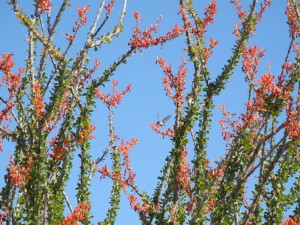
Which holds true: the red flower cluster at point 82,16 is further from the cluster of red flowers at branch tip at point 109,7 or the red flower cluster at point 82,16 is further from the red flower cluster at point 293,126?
the red flower cluster at point 293,126

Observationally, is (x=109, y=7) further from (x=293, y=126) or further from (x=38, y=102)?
(x=293, y=126)

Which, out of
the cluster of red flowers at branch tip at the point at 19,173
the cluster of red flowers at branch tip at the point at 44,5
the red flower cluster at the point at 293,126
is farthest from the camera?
the cluster of red flowers at branch tip at the point at 44,5

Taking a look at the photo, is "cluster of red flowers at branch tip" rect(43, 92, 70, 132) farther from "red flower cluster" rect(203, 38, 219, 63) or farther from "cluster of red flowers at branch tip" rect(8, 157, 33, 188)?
"red flower cluster" rect(203, 38, 219, 63)

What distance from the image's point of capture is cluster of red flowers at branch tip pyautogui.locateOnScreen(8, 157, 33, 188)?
16.7 ft

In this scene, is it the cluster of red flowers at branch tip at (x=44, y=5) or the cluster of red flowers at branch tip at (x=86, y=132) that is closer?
the cluster of red flowers at branch tip at (x=86, y=132)

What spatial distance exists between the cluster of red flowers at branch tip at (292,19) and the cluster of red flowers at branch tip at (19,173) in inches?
223

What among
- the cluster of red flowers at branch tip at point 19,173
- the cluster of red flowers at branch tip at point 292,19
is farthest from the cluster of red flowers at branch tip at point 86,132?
the cluster of red flowers at branch tip at point 292,19

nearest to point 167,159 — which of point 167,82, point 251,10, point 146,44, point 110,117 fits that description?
point 167,82

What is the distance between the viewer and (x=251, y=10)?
24.2ft

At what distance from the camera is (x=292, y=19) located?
26.8 ft

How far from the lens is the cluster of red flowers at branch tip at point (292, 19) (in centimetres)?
798

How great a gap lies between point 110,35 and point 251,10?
283 centimetres

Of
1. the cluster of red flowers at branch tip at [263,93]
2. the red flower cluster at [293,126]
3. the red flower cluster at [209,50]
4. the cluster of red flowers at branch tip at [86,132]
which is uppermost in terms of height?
the red flower cluster at [209,50]

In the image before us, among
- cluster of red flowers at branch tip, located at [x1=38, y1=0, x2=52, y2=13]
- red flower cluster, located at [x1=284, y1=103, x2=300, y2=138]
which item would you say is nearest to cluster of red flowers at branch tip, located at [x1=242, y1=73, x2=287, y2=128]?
red flower cluster, located at [x1=284, y1=103, x2=300, y2=138]
